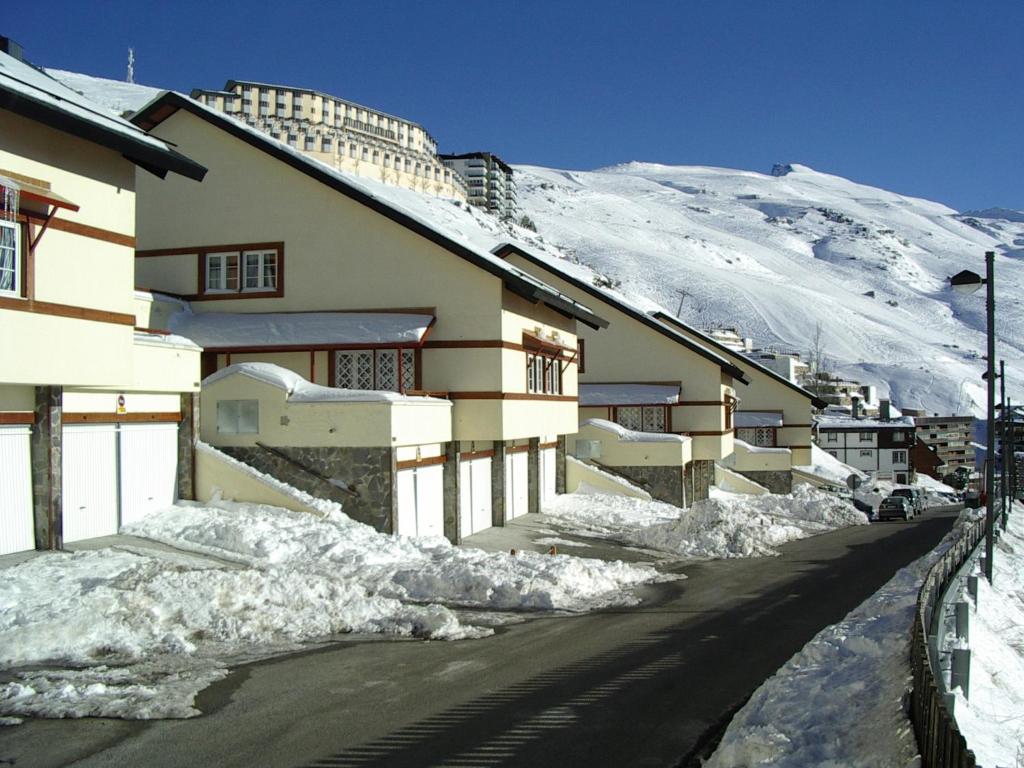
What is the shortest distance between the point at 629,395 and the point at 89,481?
28.2m

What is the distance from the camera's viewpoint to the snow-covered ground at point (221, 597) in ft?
34.7

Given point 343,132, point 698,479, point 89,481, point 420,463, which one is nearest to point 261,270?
point 420,463

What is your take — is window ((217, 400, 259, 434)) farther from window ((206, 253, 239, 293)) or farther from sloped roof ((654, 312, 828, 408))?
sloped roof ((654, 312, 828, 408))

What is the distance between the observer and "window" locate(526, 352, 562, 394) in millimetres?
28936

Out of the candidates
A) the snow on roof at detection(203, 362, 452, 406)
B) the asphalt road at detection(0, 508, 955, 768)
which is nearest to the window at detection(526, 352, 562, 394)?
the snow on roof at detection(203, 362, 452, 406)

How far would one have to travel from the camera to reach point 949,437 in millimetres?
129125

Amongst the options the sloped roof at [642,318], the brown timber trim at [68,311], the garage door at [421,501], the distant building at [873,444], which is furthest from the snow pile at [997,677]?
the distant building at [873,444]

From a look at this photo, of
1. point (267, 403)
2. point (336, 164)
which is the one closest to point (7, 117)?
point (267, 403)

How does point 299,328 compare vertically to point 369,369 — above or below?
above

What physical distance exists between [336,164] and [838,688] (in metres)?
145

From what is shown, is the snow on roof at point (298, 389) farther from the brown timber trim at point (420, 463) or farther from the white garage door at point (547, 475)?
the white garage door at point (547, 475)

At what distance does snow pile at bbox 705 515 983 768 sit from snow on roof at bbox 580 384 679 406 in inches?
1113

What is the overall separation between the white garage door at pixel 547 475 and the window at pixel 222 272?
1209cm

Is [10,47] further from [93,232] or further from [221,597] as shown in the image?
[221,597]
